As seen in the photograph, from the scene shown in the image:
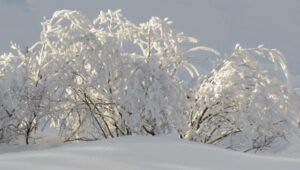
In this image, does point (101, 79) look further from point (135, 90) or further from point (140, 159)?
point (140, 159)

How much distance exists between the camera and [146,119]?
11.3 m

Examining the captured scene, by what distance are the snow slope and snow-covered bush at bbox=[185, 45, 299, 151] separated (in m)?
4.96

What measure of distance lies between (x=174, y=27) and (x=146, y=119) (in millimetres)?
2356

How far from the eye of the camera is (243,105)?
1172 centimetres

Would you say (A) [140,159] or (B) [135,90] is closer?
(A) [140,159]

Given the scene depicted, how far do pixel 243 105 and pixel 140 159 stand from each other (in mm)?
6362

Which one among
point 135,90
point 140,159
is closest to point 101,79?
point 135,90

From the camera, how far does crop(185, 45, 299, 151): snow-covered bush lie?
1150cm

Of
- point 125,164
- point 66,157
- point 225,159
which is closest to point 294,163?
point 225,159

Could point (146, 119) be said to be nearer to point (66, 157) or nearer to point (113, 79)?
point (113, 79)

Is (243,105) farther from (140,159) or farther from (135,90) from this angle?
(140,159)

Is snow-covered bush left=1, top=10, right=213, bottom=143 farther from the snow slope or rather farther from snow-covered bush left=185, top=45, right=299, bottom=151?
the snow slope

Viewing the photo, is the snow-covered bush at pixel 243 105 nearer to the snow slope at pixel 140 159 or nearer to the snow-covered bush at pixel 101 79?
the snow-covered bush at pixel 101 79

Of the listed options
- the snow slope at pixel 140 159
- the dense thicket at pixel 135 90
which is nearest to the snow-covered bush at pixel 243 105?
the dense thicket at pixel 135 90
